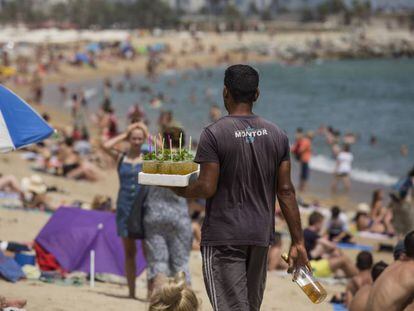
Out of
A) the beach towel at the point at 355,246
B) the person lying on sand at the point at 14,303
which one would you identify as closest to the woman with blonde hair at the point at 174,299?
the person lying on sand at the point at 14,303

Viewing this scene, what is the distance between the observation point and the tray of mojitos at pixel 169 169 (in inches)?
151

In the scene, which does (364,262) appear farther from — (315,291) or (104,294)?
(315,291)

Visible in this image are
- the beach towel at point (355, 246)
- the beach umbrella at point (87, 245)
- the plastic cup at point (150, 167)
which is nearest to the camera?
the plastic cup at point (150, 167)

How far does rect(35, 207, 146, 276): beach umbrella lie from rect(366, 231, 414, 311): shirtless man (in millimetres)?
2996

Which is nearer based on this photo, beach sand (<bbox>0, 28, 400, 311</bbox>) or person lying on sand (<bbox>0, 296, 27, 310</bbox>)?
person lying on sand (<bbox>0, 296, 27, 310</bbox>)

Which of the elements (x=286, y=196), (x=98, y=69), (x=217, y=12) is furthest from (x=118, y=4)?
(x=286, y=196)

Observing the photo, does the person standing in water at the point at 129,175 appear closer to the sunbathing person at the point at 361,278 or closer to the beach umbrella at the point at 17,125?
the beach umbrella at the point at 17,125

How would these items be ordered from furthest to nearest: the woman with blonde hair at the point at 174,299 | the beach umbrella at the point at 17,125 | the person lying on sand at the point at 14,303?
the beach umbrella at the point at 17,125, the person lying on sand at the point at 14,303, the woman with blonde hair at the point at 174,299

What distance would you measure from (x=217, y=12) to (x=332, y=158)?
504ft

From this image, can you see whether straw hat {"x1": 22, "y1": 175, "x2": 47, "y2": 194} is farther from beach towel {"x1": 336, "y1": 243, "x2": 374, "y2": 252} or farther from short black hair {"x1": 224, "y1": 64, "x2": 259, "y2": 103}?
short black hair {"x1": 224, "y1": 64, "x2": 259, "y2": 103}

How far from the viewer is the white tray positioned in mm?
3805

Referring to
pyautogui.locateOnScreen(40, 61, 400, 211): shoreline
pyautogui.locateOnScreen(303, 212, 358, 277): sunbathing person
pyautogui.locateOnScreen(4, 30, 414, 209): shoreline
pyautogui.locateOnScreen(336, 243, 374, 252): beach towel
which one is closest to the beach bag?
pyautogui.locateOnScreen(303, 212, 358, 277): sunbathing person

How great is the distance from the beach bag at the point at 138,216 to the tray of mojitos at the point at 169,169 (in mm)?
1913

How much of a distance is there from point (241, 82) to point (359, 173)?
1833 centimetres
